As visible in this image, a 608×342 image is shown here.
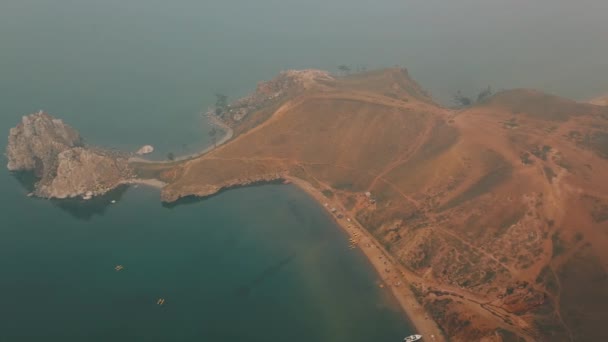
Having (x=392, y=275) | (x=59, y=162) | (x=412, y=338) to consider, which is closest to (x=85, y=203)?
(x=59, y=162)

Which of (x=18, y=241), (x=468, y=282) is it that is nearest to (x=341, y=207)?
(x=468, y=282)

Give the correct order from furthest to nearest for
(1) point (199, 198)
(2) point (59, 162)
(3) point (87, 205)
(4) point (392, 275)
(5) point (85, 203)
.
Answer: (2) point (59, 162) → (1) point (199, 198) → (5) point (85, 203) → (3) point (87, 205) → (4) point (392, 275)

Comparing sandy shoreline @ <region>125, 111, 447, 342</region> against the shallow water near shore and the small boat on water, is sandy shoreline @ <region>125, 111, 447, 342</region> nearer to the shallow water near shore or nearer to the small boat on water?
the small boat on water

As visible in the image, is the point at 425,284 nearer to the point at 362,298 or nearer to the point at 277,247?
the point at 362,298

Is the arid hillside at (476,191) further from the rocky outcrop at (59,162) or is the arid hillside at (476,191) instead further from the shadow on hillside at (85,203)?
the shadow on hillside at (85,203)

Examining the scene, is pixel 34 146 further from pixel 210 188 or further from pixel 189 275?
pixel 189 275

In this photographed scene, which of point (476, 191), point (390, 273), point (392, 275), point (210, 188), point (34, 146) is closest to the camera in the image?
point (392, 275)

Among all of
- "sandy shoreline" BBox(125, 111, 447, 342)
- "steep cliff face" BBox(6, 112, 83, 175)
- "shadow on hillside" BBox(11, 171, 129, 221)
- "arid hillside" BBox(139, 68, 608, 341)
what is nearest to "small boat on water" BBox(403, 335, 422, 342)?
"sandy shoreline" BBox(125, 111, 447, 342)
